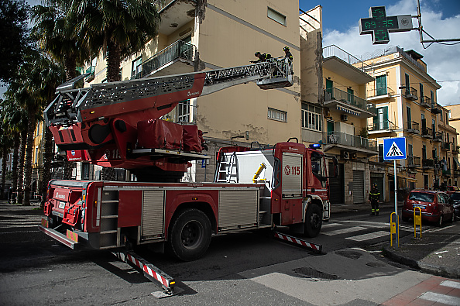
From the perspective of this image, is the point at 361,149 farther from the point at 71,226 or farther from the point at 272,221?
the point at 71,226

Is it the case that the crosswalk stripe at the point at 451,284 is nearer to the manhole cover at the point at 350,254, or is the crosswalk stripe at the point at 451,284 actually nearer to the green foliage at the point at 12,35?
the manhole cover at the point at 350,254

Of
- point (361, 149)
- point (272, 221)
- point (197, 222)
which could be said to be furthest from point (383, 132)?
point (197, 222)

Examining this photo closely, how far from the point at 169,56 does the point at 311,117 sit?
475 inches

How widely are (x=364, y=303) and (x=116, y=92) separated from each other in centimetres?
538

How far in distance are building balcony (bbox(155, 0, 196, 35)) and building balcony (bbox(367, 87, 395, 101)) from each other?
23.6 m

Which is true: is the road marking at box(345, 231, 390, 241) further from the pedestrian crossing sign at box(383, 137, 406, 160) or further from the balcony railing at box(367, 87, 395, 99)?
the balcony railing at box(367, 87, 395, 99)

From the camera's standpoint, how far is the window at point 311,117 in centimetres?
2316

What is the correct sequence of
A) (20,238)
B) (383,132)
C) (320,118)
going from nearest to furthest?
(20,238) → (320,118) → (383,132)

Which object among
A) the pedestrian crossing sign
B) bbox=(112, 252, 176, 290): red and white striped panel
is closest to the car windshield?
the pedestrian crossing sign

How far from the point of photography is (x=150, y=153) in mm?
5840

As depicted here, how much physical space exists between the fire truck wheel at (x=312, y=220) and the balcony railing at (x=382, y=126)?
26.8 m

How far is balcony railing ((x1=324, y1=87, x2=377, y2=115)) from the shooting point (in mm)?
24475

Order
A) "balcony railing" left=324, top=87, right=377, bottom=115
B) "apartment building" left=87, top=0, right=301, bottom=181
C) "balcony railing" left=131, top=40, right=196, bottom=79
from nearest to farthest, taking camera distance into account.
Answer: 1. "balcony railing" left=131, top=40, right=196, bottom=79
2. "apartment building" left=87, top=0, right=301, bottom=181
3. "balcony railing" left=324, top=87, right=377, bottom=115

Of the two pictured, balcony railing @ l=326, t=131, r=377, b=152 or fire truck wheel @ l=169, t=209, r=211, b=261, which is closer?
fire truck wheel @ l=169, t=209, r=211, b=261
